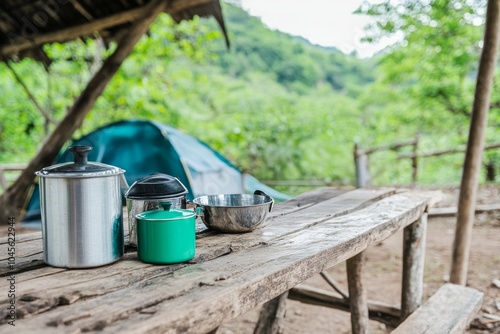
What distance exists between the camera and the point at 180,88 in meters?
10.2

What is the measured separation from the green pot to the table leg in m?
1.45

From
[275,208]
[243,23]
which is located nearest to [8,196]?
[275,208]

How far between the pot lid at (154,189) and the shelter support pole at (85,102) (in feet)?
8.56

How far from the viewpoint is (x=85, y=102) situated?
3576 mm

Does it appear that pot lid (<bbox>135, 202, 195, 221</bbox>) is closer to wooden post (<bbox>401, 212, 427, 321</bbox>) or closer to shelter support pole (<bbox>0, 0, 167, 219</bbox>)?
wooden post (<bbox>401, 212, 427, 321</bbox>)

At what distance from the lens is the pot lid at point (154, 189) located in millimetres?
1088

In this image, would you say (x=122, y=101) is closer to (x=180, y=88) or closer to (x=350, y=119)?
(x=180, y=88)

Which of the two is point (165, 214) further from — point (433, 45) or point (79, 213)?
point (433, 45)

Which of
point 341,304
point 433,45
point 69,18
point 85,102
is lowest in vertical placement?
point 341,304

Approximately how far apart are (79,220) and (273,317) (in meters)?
1.53

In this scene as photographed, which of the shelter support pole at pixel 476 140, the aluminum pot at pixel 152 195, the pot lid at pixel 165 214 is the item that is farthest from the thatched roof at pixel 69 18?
the pot lid at pixel 165 214

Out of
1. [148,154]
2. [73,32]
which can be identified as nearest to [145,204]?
[148,154]

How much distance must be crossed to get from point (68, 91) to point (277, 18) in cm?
815

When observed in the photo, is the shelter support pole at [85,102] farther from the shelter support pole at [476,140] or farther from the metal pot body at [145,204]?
the metal pot body at [145,204]
